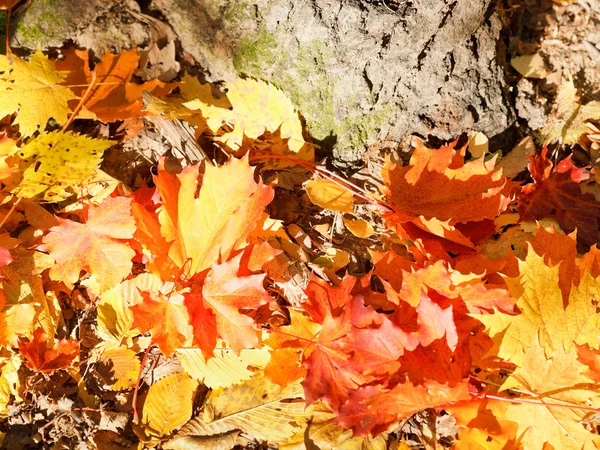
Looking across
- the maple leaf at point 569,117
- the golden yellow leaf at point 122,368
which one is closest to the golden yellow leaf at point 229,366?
the golden yellow leaf at point 122,368

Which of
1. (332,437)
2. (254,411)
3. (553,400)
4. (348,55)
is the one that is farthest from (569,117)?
(254,411)

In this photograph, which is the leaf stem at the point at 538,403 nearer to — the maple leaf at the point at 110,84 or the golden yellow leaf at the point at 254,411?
the golden yellow leaf at the point at 254,411

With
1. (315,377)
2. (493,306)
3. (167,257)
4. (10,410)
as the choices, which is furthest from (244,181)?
(10,410)

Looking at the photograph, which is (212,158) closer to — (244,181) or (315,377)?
(244,181)

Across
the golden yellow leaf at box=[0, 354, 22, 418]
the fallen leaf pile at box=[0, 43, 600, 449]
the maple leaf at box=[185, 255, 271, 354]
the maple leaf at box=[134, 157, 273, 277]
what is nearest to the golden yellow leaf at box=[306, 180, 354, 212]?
the fallen leaf pile at box=[0, 43, 600, 449]

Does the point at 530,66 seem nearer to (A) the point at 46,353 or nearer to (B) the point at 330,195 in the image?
(B) the point at 330,195

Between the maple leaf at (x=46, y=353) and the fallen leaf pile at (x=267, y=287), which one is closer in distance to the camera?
the fallen leaf pile at (x=267, y=287)

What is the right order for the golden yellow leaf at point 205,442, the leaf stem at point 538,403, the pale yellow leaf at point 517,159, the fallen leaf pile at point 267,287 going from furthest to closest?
the pale yellow leaf at point 517,159
the golden yellow leaf at point 205,442
the fallen leaf pile at point 267,287
the leaf stem at point 538,403
